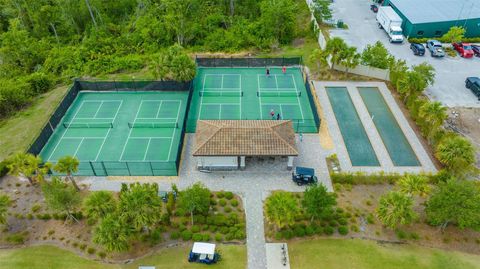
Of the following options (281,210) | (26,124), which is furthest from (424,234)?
(26,124)

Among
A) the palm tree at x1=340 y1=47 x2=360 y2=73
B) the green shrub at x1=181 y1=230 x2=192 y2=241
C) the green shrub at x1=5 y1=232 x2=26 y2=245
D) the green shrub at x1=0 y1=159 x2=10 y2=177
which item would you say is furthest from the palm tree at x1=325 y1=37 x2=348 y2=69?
the green shrub at x1=5 y1=232 x2=26 y2=245

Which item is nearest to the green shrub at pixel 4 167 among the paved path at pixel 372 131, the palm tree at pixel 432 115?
the paved path at pixel 372 131

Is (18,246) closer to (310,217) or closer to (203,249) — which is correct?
(203,249)

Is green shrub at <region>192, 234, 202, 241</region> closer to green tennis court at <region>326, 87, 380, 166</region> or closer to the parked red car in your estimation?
green tennis court at <region>326, 87, 380, 166</region>

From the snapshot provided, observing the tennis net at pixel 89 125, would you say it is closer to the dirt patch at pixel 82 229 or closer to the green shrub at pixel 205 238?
the dirt patch at pixel 82 229

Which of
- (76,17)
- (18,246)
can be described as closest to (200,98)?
(18,246)

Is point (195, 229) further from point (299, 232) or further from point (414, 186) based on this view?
point (414, 186)
